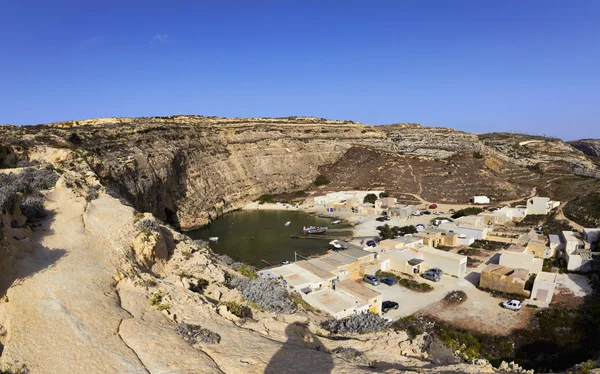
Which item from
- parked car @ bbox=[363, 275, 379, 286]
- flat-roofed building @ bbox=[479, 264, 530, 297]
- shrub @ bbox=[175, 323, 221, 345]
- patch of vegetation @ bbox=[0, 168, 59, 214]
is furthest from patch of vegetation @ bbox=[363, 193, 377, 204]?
shrub @ bbox=[175, 323, 221, 345]

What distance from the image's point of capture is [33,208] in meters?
12.4

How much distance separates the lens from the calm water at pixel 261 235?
3462cm

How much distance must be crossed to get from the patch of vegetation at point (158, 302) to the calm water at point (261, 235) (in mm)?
22600

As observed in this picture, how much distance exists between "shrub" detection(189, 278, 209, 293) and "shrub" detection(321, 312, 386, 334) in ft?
12.9

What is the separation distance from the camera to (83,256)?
33.4 feet

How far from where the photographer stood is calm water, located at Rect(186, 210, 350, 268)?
3462 cm

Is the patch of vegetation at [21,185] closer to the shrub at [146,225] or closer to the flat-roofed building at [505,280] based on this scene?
the shrub at [146,225]

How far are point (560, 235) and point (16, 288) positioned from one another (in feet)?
128

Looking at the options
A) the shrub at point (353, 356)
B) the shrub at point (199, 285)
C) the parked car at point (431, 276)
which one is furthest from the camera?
Answer: the parked car at point (431, 276)

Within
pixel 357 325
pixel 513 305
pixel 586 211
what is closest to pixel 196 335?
pixel 357 325

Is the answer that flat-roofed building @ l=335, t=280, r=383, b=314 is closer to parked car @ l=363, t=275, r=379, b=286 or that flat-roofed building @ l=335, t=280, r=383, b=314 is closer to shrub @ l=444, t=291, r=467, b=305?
parked car @ l=363, t=275, r=379, b=286

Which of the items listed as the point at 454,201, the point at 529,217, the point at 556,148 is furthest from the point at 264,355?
the point at 556,148

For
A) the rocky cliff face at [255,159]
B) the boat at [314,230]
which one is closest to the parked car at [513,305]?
the boat at [314,230]

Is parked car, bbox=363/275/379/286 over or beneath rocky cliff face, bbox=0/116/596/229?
beneath
